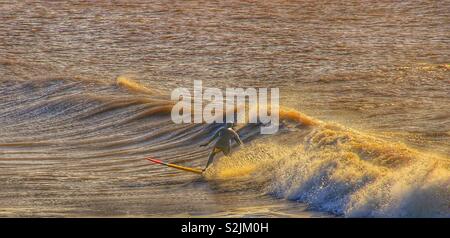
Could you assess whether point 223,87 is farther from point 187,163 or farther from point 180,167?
point 180,167

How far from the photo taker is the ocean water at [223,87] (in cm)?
1864

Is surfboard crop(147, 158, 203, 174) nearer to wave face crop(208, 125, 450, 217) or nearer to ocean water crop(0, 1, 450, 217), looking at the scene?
ocean water crop(0, 1, 450, 217)

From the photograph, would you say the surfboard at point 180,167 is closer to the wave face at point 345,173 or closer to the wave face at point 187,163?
the wave face at point 187,163

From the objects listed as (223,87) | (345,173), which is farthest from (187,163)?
(223,87)

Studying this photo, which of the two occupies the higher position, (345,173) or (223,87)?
(345,173)

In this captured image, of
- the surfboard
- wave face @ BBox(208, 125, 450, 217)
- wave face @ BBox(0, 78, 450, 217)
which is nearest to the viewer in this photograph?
wave face @ BBox(208, 125, 450, 217)

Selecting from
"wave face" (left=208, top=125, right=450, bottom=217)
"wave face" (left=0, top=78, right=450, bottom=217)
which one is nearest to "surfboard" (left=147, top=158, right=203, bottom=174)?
"wave face" (left=0, top=78, right=450, bottom=217)

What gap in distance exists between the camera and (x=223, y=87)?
3148 centimetres

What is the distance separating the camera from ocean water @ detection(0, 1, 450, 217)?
734 inches

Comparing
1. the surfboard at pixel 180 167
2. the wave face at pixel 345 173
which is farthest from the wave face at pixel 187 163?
the surfboard at pixel 180 167

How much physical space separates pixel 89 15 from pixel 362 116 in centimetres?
2373

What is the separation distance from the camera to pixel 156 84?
107ft

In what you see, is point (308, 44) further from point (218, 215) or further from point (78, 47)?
point (218, 215)

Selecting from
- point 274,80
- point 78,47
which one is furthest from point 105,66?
A: point 274,80
